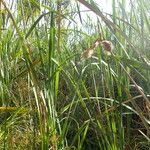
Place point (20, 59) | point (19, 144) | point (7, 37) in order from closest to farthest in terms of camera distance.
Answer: point (19, 144)
point (7, 37)
point (20, 59)

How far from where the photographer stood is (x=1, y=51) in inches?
52.2

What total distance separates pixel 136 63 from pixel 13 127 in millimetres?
661

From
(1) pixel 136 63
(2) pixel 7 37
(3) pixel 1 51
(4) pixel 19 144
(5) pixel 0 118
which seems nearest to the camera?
(1) pixel 136 63

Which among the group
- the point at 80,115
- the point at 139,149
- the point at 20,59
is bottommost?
the point at 139,149

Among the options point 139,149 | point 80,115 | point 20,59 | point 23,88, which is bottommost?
point 139,149

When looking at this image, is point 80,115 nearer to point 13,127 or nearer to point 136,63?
point 13,127

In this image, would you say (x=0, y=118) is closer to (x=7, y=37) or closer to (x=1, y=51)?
(x=1, y=51)

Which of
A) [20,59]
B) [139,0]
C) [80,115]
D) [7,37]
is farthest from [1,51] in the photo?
[139,0]


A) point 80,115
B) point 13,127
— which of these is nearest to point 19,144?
point 13,127

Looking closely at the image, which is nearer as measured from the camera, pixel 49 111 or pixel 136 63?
pixel 136 63

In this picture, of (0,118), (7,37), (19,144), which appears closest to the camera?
(19,144)

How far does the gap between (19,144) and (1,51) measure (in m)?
0.44

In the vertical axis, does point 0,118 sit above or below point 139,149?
above

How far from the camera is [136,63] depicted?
520 millimetres
